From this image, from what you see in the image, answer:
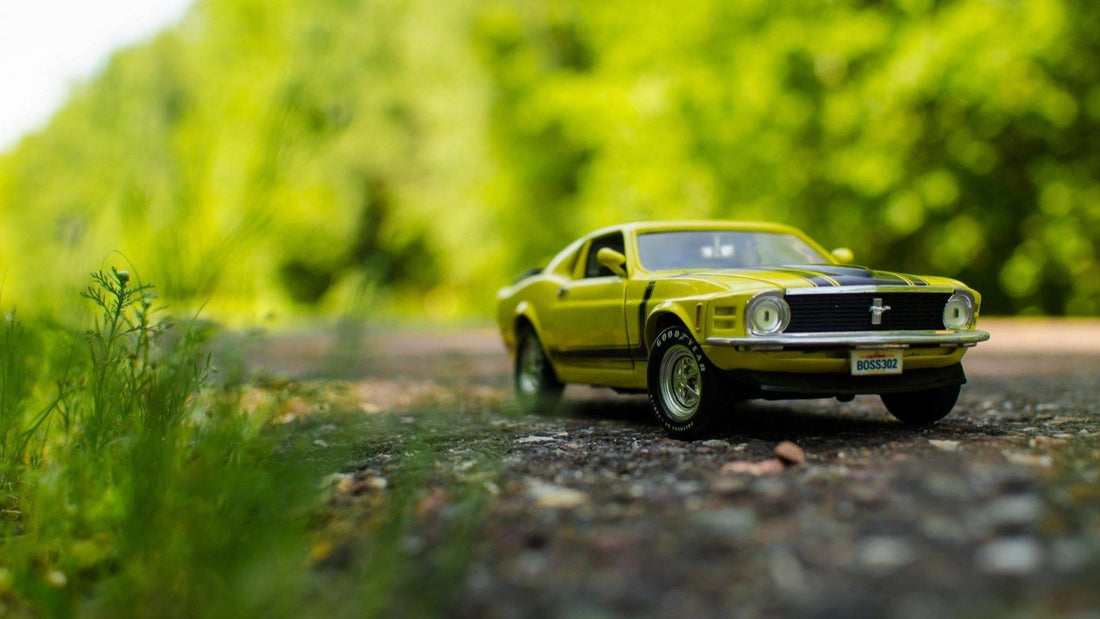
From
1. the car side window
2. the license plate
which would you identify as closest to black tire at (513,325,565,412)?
the car side window

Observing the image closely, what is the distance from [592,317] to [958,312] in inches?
93.3

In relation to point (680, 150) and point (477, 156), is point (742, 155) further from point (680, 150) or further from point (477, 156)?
point (477, 156)

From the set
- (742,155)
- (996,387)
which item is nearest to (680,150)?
(742,155)

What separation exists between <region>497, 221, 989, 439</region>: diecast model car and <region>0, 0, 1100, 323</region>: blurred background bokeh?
Answer: 220cm

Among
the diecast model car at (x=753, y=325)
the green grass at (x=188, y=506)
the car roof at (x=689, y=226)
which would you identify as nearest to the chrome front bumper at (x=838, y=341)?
the diecast model car at (x=753, y=325)

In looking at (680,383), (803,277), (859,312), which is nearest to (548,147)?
(680,383)

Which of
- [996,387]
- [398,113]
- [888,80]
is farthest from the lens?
[398,113]

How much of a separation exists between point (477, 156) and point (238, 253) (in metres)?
26.9

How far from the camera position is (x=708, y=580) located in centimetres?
311

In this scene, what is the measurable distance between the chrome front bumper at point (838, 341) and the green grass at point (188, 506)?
1.49 m

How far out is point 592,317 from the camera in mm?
6867

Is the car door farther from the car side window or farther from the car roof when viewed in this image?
the car roof

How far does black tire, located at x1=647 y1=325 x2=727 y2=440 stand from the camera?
17.8 ft

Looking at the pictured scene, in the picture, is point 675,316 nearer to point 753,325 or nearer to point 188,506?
point 753,325
